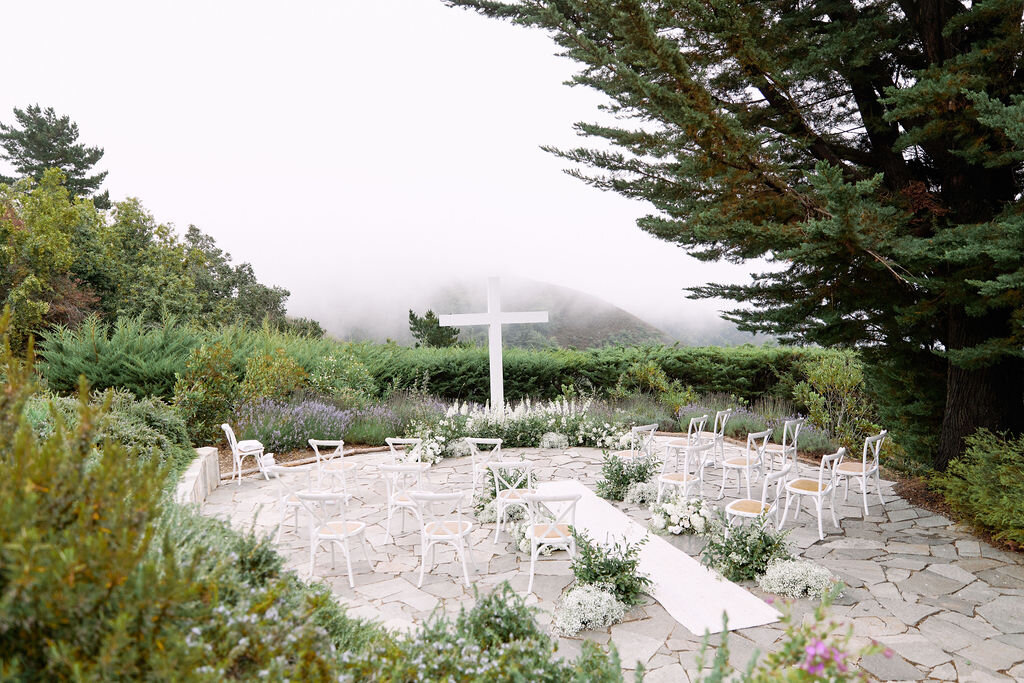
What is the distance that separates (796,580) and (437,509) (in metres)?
3.44

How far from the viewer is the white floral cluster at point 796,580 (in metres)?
3.93

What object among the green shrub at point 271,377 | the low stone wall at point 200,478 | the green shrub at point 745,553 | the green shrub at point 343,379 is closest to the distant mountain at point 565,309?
the green shrub at point 343,379

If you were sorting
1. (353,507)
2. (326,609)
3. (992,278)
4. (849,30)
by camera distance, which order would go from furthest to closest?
(353,507) < (849,30) < (992,278) < (326,609)

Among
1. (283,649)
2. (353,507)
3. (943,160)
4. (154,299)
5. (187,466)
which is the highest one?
(943,160)

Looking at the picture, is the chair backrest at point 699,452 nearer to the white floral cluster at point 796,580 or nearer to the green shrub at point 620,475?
the green shrub at point 620,475

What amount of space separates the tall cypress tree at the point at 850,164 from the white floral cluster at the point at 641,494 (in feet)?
6.71

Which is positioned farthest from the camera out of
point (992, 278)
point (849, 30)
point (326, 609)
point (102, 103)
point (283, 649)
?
point (102, 103)

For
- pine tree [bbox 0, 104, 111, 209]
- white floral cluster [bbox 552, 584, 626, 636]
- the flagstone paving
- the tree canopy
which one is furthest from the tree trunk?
pine tree [bbox 0, 104, 111, 209]

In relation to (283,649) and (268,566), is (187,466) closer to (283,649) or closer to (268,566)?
(268,566)

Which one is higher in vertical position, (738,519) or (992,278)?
(992,278)

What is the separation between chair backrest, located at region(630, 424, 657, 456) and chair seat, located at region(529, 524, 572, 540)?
2905 millimetres

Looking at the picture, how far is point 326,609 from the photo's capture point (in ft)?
8.28

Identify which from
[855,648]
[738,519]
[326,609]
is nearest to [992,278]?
[738,519]

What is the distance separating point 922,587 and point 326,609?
161 inches
